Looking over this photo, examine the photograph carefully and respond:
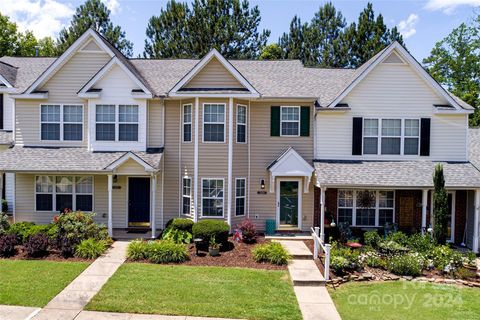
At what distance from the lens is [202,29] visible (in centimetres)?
3666

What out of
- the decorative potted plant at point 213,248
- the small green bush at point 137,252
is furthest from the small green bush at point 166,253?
the decorative potted plant at point 213,248

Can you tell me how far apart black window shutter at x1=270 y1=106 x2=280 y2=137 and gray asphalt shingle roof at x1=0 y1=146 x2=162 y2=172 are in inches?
211

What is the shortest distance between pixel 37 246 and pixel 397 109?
52.2 feet

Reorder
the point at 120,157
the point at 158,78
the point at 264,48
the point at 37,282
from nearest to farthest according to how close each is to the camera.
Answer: the point at 37,282 → the point at 120,157 → the point at 158,78 → the point at 264,48

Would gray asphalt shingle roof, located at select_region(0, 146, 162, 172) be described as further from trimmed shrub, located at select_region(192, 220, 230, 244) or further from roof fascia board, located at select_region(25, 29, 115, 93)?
trimmed shrub, located at select_region(192, 220, 230, 244)

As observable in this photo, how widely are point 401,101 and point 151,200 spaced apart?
12.5 m

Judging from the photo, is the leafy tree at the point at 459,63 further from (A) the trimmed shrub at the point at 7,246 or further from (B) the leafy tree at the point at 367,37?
(A) the trimmed shrub at the point at 7,246

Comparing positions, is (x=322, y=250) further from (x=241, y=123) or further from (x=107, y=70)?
(x=107, y=70)

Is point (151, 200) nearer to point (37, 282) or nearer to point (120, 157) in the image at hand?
point (120, 157)

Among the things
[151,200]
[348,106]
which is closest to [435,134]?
[348,106]

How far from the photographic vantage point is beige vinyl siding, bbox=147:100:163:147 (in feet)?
55.7

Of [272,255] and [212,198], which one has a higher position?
[212,198]

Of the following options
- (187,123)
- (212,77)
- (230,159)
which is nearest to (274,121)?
(230,159)

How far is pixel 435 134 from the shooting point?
16750mm
